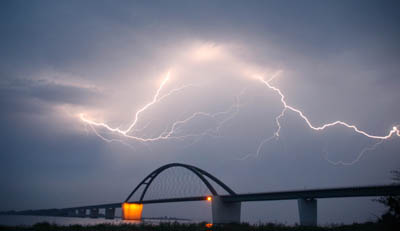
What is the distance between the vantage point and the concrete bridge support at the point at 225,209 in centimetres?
7831

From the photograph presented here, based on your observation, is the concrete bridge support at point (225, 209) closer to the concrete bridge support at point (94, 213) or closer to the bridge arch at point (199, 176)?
the bridge arch at point (199, 176)

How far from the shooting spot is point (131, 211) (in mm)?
105500

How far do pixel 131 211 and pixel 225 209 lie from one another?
36.4 meters

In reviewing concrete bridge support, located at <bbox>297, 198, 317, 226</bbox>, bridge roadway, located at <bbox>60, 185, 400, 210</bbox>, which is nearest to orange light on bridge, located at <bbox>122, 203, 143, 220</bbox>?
bridge roadway, located at <bbox>60, 185, 400, 210</bbox>

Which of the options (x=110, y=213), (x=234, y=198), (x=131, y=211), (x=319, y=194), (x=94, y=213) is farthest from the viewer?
(x=94, y=213)

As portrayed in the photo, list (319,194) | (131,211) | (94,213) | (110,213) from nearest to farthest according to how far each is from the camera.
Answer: (319,194)
(131,211)
(110,213)
(94,213)

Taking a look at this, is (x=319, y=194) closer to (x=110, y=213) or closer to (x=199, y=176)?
(x=199, y=176)

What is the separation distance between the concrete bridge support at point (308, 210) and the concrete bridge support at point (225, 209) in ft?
64.8

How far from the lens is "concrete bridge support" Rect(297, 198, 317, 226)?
5991cm

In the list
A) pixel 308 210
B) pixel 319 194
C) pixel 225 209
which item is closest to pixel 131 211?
pixel 225 209

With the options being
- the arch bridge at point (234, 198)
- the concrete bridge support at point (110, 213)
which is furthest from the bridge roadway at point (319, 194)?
the concrete bridge support at point (110, 213)

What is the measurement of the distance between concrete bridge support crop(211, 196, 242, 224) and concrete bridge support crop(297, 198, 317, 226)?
64.8 ft

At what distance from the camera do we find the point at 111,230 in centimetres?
1906

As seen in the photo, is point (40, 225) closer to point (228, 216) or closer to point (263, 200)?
point (263, 200)
